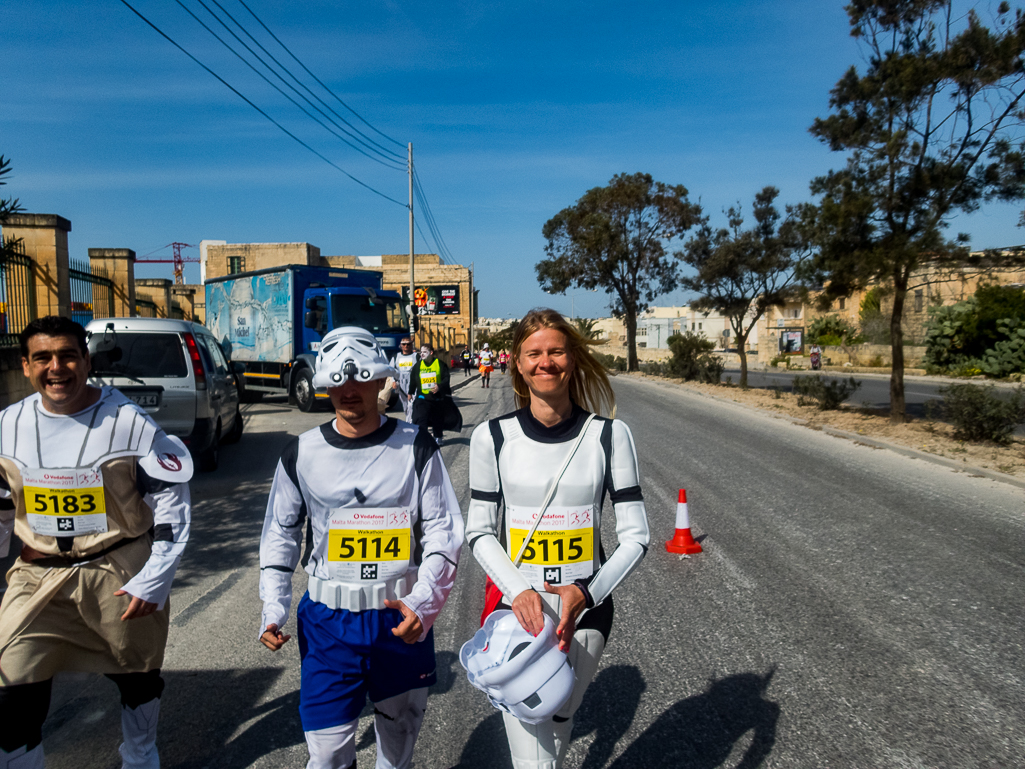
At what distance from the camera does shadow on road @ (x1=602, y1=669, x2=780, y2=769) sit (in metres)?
3.24

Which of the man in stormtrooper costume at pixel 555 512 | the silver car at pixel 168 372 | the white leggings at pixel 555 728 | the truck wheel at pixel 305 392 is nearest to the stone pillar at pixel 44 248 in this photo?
the silver car at pixel 168 372

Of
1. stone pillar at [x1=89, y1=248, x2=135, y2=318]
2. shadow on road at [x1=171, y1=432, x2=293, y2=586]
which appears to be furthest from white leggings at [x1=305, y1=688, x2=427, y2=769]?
stone pillar at [x1=89, y1=248, x2=135, y2=318]

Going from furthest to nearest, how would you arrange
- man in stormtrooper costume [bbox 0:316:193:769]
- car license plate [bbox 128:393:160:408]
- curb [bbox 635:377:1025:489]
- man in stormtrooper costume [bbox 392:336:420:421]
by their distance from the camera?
man in stormtrooper costume [bbox 392:336:420:421] < curb [bbox 635:377:1025:489] < car license plate [bbox 128:393:160:408] < man in stormtrooper costume [bbox 0:316:193:769]

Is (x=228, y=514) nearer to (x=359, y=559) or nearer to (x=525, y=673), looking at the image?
(x=359, y=559)

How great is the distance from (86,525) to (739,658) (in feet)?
11.4

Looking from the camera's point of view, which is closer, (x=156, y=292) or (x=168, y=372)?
(x=168, y=372)

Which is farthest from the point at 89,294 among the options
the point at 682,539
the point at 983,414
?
the point at 983,414

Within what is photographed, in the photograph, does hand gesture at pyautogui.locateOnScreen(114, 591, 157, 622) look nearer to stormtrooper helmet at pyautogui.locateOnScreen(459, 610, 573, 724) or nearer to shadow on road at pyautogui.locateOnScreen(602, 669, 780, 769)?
stormtrooper helmet at pyautogui.locateOnScreen(459, 610, 573, 724)

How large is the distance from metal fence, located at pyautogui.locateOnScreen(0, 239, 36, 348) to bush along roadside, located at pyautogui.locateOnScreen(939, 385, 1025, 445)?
1470cm

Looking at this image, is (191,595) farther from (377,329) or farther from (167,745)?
(377,329)

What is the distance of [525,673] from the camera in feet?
6.93

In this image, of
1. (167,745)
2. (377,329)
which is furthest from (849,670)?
(377,329)

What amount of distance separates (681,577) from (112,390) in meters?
4.41

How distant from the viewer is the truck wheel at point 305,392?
60.7 feet
